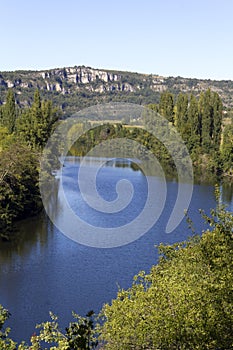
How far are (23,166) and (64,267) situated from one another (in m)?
12.8

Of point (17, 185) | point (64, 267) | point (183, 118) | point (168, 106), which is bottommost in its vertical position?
point (64, 267)

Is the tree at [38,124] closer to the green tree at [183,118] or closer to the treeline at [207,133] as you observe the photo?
the treeline at [207,133]

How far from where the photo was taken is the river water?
21875 millimetres

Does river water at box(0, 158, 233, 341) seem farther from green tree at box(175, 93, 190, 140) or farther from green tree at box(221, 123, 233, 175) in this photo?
green tree at box(175, 93, 190, 140)

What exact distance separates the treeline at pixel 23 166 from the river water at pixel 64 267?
1328mm

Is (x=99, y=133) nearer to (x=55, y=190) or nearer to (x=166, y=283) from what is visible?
(x=55, y=190)

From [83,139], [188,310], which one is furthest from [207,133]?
[188,310]

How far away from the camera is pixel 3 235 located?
106 feet

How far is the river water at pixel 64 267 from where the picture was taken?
861 inches

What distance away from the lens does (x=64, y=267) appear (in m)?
26.8

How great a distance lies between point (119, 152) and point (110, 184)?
39494 mm

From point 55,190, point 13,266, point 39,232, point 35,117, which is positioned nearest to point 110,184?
point 55,190

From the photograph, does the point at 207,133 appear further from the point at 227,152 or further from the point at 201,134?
the point at 227,152

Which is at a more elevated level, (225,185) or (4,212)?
(225,185)
